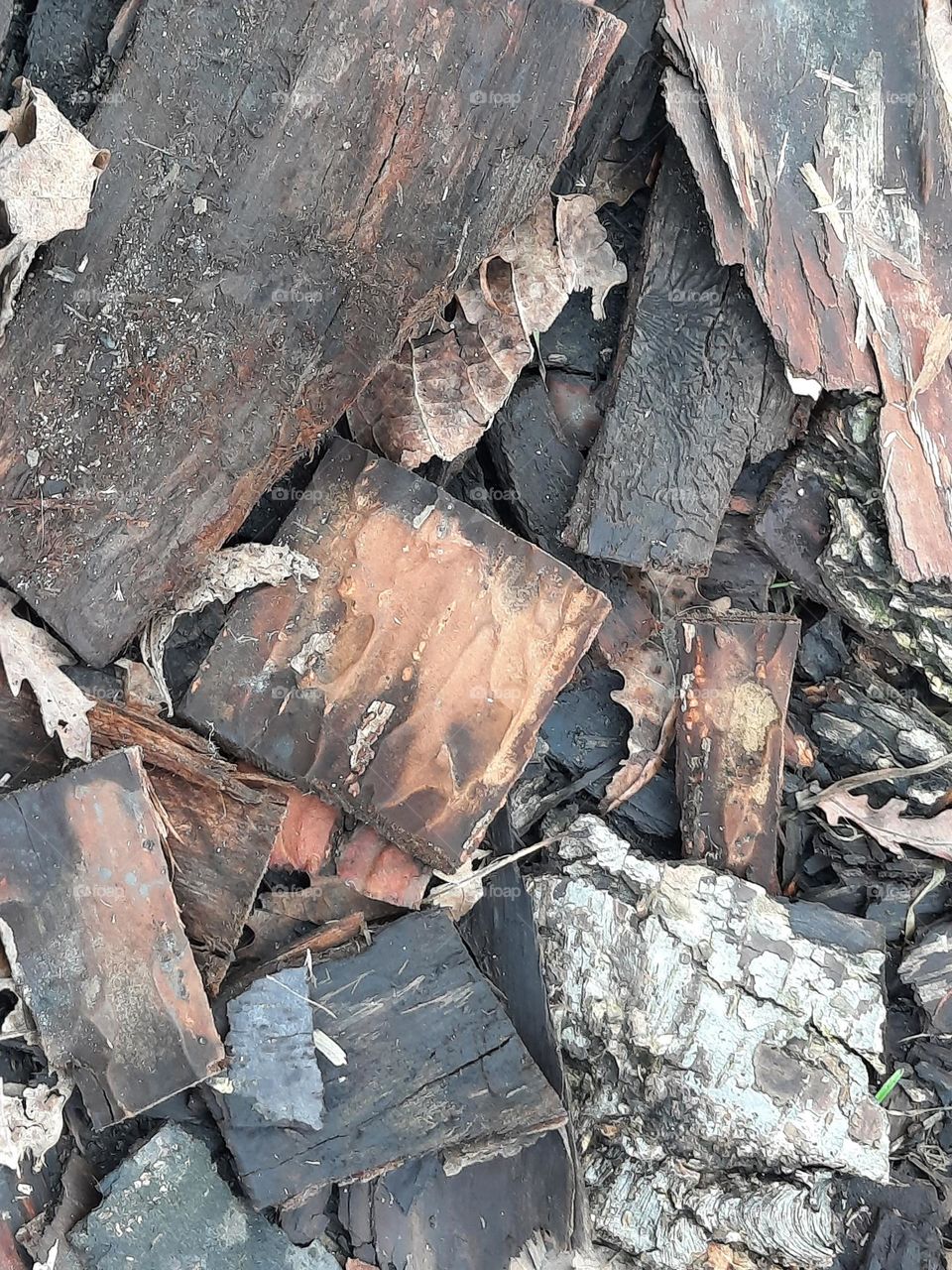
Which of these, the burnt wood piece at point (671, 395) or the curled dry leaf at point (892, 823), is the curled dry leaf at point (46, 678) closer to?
the burnt wood piece at point (671, 395)

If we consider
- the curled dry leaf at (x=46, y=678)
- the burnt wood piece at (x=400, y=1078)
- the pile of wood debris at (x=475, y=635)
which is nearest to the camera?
the pile of wood debris at (x=475, y=635)

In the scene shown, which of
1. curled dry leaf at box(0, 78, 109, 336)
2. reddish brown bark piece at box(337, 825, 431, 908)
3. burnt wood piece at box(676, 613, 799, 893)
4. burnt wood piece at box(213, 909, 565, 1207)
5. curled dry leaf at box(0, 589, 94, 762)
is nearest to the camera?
curled dry leaf at box(0, 78, 109, 336)

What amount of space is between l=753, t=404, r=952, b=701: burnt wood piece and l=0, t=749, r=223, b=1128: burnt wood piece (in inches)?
79.2

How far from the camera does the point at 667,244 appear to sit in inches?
106

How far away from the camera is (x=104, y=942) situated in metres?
2.44

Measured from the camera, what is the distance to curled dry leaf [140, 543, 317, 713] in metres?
2.61

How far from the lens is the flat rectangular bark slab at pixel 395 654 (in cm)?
262

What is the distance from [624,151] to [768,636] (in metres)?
1.50

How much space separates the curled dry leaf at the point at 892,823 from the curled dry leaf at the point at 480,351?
163cm

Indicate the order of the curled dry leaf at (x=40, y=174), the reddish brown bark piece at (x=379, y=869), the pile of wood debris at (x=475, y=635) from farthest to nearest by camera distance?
the reddish brown bark piece at (x=379, y=869) < the pile of wood debris at (x=475, y=635) < the curled dry leaf at (x=40, y=174)

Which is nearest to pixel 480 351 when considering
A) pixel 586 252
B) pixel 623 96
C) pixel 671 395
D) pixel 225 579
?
pixel 586 252

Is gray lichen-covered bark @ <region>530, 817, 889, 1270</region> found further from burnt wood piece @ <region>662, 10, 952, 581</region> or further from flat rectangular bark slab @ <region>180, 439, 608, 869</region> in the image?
burnt wood piece @ <region>662, 10, 952, 581</region>

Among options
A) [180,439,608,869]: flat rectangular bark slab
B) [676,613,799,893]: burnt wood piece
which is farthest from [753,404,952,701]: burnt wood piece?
[180,439,608,869]: flat rectangular bark slab

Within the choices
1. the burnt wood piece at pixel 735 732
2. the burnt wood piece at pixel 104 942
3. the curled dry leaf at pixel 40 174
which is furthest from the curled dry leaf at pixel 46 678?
the burnt wood piece at pixel 735 732
